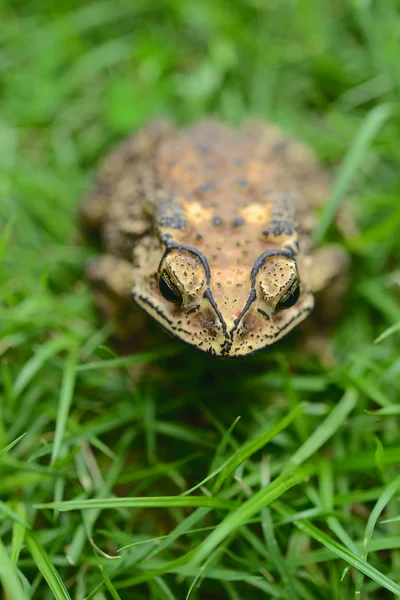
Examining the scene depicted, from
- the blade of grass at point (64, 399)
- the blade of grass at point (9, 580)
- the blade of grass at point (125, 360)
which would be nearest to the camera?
the blade of grass at point (9, 580)

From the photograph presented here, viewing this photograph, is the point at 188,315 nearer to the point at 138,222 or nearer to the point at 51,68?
the point at 138,222

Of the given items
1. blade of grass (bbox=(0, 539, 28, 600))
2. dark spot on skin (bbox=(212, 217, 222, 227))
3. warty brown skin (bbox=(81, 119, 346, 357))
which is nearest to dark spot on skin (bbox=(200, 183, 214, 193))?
warty brown skin (bbox=(81, 119, 346, 357))

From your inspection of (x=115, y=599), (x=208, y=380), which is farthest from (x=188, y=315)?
(x=115, y=599)

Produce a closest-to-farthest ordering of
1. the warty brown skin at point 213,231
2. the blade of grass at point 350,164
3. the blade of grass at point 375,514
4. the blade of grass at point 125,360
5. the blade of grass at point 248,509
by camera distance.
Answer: the blade of grass at point 248,509 < the blade of grass at point 375,514 < the warty brown skin at point 213,231 < the blade of grass at point 125,360 < the blade of grass at point 350,164

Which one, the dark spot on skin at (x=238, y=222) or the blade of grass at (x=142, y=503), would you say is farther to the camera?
the dark spot on skin at (x=238, y=222)

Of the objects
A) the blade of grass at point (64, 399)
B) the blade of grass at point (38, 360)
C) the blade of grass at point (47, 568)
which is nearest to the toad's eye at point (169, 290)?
the blade of grass at point (64, 399)

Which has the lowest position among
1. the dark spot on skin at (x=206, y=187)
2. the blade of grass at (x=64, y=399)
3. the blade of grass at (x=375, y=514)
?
the blade of grass at (x=375, y=514)

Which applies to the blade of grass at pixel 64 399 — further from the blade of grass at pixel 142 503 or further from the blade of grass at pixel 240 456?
the blade of grass at pixel 240 456

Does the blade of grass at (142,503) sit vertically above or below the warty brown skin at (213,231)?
below

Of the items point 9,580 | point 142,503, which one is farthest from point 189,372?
point 9,580
